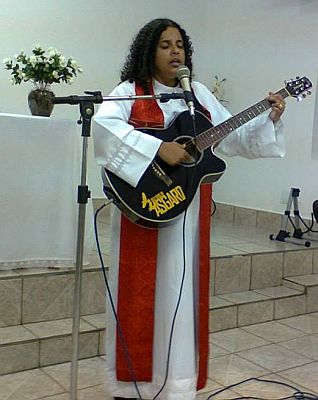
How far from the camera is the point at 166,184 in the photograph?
1.97 m

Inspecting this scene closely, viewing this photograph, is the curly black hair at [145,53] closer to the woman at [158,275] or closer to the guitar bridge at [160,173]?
the woman at [158,275]

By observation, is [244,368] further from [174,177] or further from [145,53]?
[145,53]

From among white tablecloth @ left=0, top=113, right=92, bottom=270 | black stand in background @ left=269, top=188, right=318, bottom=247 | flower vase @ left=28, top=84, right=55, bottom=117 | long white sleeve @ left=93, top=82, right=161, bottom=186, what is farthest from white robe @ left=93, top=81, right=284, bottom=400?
black stand in background @ left=269, top=188, right=318, bottom=247

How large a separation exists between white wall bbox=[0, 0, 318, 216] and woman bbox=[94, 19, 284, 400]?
90.6 inches

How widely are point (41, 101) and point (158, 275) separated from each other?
135 centimetres

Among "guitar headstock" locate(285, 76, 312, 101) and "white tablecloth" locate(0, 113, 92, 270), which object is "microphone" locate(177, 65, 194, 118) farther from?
"white tablecloth" locate(0, 113, 92, 270)

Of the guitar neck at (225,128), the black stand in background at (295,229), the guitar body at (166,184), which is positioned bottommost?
the black stand in background at (295,229)

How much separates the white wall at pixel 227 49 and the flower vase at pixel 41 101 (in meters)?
1.25

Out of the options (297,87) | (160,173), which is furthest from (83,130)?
(297,87)

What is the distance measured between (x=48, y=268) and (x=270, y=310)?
134 centimetres

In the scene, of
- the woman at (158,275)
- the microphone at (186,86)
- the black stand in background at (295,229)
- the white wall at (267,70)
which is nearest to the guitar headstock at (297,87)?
the woman at (158,275)

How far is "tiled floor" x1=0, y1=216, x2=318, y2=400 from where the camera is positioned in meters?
2.36

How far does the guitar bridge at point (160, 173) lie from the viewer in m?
1.96

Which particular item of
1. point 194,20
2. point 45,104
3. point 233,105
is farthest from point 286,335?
point 194,20
